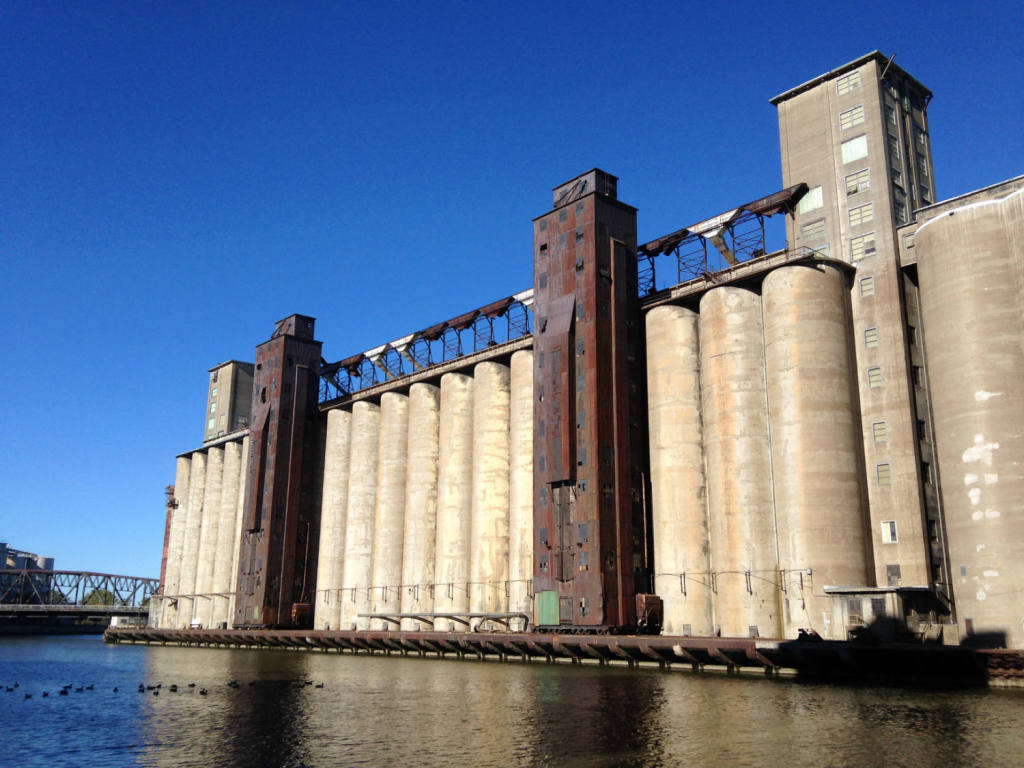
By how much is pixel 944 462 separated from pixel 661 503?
684 inches

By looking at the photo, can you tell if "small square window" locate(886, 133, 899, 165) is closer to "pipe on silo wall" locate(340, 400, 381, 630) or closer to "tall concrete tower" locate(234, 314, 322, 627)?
"pipe on silo wall" locate(340, 400, 381, 630)

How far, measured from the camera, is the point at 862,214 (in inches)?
2271

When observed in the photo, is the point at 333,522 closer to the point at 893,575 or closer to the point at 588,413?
the point at 588,413

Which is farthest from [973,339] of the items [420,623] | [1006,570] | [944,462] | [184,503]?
[184,503]

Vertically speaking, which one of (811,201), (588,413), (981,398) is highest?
(811,201)

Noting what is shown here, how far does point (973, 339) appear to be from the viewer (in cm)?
4816

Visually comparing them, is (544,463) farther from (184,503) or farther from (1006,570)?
(184,503)

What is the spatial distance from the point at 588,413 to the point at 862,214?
21649 millimetres

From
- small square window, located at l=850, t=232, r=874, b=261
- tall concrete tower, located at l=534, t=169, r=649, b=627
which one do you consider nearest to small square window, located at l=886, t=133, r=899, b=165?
small square window, located at l=850, t=232, r=874, b=261

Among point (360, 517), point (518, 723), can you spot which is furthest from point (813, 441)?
point (360, 517)

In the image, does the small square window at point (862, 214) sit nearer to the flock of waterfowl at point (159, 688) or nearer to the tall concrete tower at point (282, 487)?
the flock of waterfowl at point (159, 688)

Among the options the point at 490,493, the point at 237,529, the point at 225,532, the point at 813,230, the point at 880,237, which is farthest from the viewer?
the point at 225,532

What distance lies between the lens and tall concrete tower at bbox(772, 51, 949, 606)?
170 feet

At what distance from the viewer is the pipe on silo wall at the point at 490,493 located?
2827 inches
